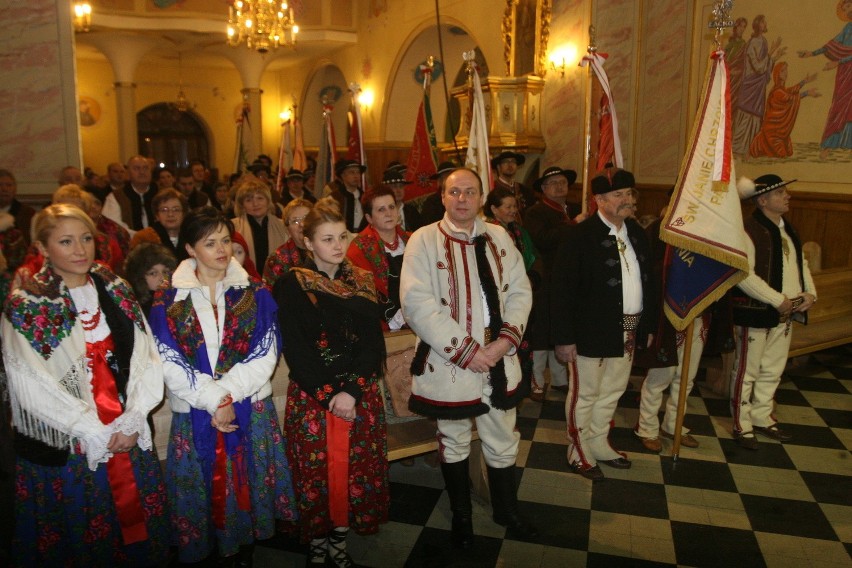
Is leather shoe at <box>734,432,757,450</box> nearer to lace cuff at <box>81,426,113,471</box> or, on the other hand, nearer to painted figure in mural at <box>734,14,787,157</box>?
lace cuff at <box>81,426,113,471</box>

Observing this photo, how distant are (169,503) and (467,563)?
1350 mm

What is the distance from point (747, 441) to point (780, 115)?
173 inches

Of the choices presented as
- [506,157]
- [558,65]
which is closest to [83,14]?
[558,65]

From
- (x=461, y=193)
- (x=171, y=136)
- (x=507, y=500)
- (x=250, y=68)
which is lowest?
(x=507, y=500)

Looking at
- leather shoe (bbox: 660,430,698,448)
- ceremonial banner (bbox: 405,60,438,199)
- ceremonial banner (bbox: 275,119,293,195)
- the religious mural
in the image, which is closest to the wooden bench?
the religious mural

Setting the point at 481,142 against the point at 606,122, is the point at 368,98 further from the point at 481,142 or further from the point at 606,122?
the point at 606,122

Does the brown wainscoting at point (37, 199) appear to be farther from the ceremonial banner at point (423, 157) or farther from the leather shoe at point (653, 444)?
the leather shoe at point (653, 444)

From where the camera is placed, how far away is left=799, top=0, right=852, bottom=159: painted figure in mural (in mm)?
6355

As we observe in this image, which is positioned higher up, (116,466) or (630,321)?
(630,321)

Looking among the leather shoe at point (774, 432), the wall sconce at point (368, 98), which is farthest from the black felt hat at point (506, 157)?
the wall sconce at point (368, 98)

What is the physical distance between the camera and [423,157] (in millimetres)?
6406

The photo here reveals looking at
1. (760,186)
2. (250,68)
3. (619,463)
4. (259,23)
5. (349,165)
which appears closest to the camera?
(619,463)

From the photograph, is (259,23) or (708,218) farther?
(259,23)

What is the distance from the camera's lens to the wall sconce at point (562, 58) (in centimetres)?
926
